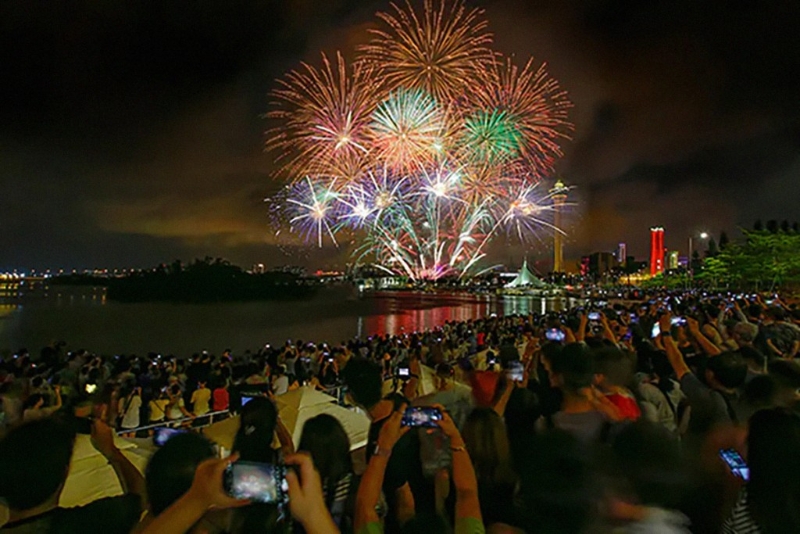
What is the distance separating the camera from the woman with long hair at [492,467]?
2.46 metres

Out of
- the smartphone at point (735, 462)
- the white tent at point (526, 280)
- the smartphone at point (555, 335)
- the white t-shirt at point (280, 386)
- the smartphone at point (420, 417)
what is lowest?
the white t-shirt at point (280, 386)

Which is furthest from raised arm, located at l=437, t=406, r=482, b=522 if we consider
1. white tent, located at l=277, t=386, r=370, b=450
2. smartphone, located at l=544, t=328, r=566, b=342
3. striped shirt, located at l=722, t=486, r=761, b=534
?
smartphone, located at l=544, t=328, r=566, b=342

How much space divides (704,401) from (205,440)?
10.0ft

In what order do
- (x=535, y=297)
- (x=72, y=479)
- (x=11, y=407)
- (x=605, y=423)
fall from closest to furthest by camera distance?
(x=605, y=423), (x=72, y=479), (x=11, y=407), (x=535, y=297)

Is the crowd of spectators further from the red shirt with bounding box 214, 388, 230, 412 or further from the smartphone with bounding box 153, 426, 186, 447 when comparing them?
the red shirt with bounding box 214, 388, 230, 412

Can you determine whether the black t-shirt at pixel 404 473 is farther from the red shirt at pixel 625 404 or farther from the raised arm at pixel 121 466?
the red shirt at pixel 625 404

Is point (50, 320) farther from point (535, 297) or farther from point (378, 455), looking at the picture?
point (378, 455)

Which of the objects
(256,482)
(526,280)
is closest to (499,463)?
(256,482)

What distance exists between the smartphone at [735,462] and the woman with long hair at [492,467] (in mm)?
904

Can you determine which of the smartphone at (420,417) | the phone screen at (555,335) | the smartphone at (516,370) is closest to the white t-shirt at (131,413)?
the smartphone at (516,370)

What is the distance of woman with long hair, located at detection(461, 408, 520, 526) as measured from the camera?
246cm

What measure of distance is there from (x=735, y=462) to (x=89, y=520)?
96.7 inches

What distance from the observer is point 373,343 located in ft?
48.8

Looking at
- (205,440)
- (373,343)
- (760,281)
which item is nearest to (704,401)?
(205,440)
